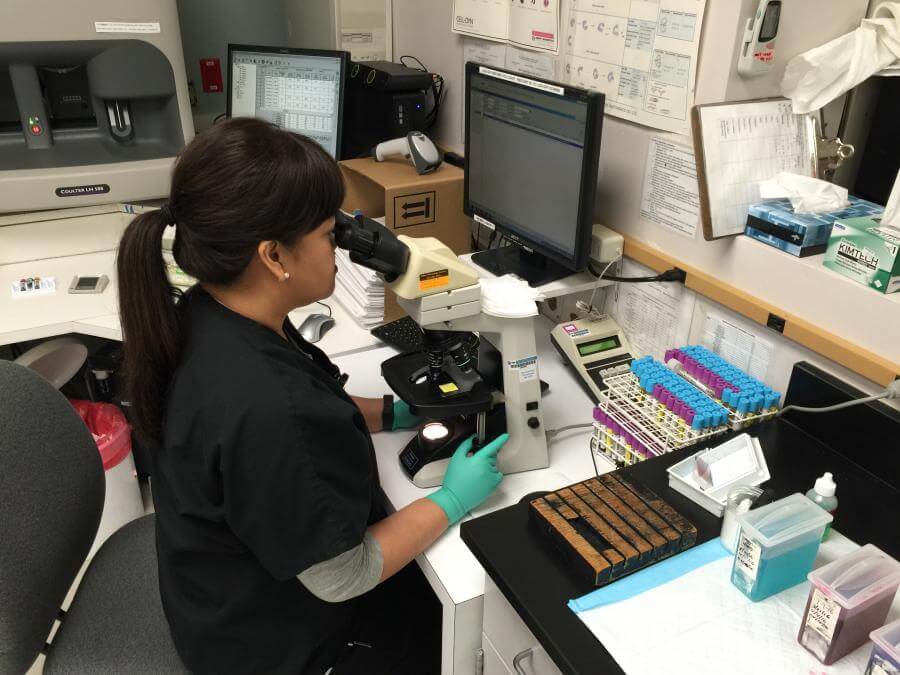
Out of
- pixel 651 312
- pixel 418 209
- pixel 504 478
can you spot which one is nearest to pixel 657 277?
pixel 651 312

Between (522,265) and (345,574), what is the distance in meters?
0.89

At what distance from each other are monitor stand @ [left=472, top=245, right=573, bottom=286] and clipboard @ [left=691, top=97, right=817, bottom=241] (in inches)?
14.6

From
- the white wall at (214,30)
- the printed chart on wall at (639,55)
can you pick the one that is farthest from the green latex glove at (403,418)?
the white wall at (214,30)

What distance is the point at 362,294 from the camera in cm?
173

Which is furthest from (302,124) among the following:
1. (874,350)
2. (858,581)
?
(858,581)

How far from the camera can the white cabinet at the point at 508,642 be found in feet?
3.10

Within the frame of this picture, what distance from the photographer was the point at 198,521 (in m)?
0.95

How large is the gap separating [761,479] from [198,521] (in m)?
0.79

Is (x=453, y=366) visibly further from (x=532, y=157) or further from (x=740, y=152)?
(x=740, y=152)

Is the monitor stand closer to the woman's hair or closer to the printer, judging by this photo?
the printer

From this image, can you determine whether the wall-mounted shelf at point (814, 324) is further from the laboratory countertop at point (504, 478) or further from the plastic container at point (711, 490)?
the laboratory countertop at point (504, 478)

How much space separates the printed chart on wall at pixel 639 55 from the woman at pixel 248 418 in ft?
2.44

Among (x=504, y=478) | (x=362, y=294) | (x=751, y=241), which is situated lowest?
(x=504, y=478)

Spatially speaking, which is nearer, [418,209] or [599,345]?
[599,345]
